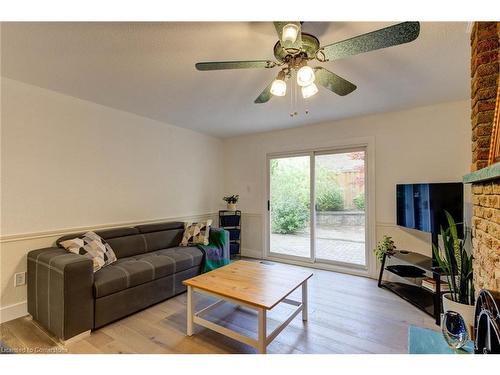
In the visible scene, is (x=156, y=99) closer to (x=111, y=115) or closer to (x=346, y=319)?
(x=111, y=115)

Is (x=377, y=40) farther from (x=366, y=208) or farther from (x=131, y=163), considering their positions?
(x=131, y=163)

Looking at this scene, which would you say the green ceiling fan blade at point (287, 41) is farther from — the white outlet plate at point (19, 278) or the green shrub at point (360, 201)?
the white outlet plate at point (19, 278)

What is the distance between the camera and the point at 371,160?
11.2 feet

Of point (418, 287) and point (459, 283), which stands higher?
point (459, 283)

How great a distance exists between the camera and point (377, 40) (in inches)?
49.0

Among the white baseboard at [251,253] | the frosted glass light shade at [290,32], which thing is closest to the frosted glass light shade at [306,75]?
the frosted glass light shade at [290,32]

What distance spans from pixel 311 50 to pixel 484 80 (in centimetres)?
105

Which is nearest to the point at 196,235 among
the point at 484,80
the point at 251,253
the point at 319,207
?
the point at 251,253

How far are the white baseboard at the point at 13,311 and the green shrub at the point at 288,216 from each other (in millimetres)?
3419

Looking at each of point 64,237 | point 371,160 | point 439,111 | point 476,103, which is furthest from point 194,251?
point 439,111

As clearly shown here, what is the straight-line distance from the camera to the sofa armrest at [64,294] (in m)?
1.89

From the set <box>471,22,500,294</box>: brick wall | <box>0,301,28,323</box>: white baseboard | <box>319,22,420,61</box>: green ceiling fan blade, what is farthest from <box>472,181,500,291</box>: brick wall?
<box>0,301,28,323</box>: white baseboard

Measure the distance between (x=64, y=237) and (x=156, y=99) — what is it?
6.07ft
